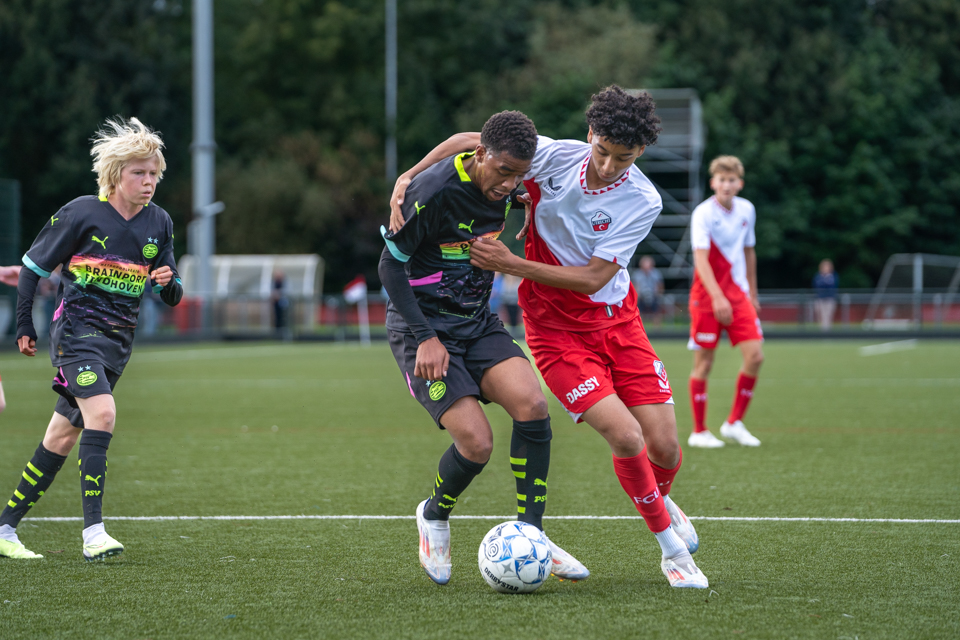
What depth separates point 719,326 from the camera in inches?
320

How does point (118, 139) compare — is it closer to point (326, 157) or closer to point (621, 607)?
point (621, 607)

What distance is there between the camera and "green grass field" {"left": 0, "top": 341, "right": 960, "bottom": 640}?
356 cm

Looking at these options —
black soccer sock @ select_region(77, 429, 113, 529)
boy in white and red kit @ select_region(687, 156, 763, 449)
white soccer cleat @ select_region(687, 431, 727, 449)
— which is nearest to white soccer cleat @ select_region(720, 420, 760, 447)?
boy in white and red kit @ select_region(687, 156, 763, 449)

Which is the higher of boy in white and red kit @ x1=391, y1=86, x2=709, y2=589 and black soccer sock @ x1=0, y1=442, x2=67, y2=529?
boy in white and red kit @ x1=391, y1=86, x2=709, y2=589

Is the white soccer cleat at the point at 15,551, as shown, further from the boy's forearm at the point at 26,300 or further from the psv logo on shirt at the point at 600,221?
the psv logo on shirt at the point at 600,221

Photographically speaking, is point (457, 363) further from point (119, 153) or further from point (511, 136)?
point (119, 153)

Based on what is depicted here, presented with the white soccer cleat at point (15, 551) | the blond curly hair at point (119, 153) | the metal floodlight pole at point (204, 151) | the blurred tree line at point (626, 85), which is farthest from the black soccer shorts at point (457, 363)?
the blurred tree line at point (626, 85)

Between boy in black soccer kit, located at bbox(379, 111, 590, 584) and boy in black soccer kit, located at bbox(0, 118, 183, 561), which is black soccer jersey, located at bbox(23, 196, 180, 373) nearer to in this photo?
boy in black soccer kit, located at bbox(0, 118, 183, 561)

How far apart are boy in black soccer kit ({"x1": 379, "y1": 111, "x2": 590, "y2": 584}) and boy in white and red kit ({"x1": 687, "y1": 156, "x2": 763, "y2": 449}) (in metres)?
4.01

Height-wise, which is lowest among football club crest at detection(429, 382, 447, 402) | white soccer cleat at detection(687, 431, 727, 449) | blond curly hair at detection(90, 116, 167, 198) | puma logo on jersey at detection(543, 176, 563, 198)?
white soccer cleat at detection(687, 431, 727, 449)

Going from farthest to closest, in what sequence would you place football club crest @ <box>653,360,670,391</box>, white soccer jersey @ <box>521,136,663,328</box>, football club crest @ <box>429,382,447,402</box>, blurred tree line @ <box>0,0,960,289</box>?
1. blurred tree line @ <box>0,0,960,289</box>
2. football club crest @ <box>653,360,670,391</box>
3. white soccer jersey @ <box>521,136,663,328</box>
4. football club crest @ <box>429,382,447,402</box>

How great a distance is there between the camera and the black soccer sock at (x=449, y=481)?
4129mm

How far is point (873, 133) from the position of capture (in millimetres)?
39688

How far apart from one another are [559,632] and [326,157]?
3948cm
